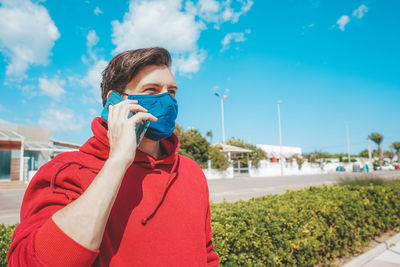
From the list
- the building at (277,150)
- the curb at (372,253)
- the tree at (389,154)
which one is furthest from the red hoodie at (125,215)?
the tree at (389,154)

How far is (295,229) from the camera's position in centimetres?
360

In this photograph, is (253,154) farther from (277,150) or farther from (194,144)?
(277,150)

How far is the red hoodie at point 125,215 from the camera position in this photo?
2.59 feet

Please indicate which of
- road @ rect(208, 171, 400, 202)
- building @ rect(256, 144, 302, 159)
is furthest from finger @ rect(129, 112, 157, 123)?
building @ rect(256, 144, 302, 159)

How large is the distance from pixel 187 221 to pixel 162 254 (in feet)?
0.70

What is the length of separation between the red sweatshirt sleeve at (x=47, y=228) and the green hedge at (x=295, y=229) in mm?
1821

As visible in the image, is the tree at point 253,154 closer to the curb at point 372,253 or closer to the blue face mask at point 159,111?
the curb at point 372,253

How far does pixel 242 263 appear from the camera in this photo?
9.37 feet

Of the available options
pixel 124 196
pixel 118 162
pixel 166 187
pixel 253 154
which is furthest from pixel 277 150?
pixel 118 162

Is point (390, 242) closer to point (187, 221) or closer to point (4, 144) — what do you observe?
point (187, 221)

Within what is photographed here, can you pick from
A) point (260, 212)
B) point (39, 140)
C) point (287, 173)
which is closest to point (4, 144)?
point (39, 140)

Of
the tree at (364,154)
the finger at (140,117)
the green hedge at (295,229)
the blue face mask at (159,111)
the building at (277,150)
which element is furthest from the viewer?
the tree at (364,154)

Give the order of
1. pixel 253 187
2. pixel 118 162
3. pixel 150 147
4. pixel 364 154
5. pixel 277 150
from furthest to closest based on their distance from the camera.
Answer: pixel 364 154 < pixel 277 150 < pixel 253 187 < pixel 150 147 < pixel 118 162

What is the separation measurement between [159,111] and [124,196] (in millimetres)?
482
